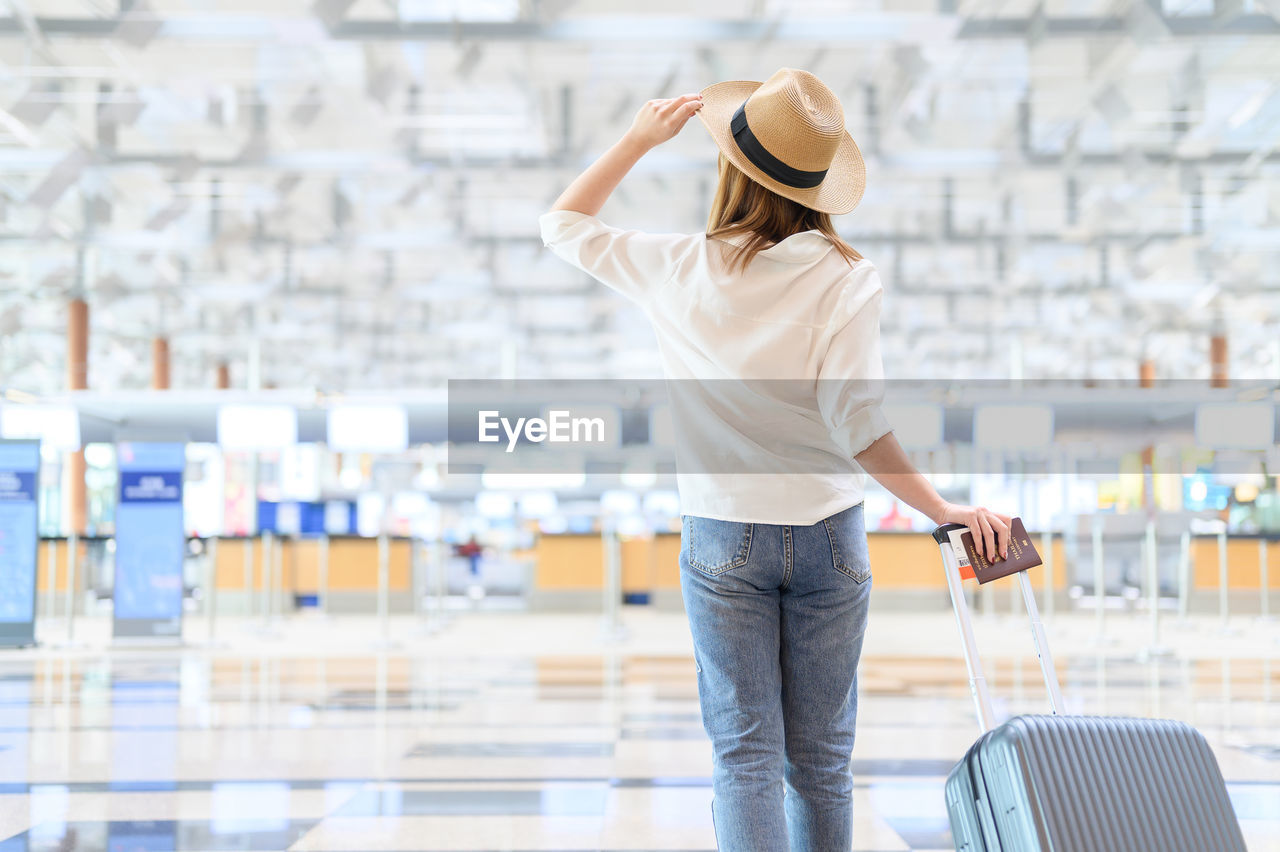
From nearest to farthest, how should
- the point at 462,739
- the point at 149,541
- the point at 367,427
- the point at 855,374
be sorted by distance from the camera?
the point at 855,374
the point at 462,739
the point at 149,541
the point at 367,427

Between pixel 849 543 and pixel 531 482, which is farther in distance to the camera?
pixel 531 482

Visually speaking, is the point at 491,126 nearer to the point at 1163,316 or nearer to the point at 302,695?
the point at 302,695

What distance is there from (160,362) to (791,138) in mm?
17893

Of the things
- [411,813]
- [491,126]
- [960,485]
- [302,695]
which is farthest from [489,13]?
[960,485]

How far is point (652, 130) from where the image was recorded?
1436 millimetres

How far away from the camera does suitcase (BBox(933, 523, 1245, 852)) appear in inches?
43.4

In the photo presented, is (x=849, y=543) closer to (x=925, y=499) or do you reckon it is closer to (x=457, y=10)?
(x=925, y=499)

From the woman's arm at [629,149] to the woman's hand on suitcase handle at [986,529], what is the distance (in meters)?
0.61

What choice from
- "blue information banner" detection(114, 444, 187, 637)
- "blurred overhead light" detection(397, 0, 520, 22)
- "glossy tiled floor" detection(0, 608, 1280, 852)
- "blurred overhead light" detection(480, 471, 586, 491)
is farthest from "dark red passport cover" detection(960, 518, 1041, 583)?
"blurred overhead light" detection(480, 471, 586, 491)

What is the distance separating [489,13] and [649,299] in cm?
566

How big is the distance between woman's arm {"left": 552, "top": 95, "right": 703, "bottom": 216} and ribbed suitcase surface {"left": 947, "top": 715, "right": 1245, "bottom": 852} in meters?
0.84

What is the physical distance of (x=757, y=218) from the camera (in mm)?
1406

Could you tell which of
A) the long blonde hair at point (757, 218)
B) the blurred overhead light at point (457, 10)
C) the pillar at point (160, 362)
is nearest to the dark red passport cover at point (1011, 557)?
the long blonde hair at point (757, 218)

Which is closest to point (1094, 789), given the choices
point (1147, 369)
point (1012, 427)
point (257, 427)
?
point (1012, 427)
